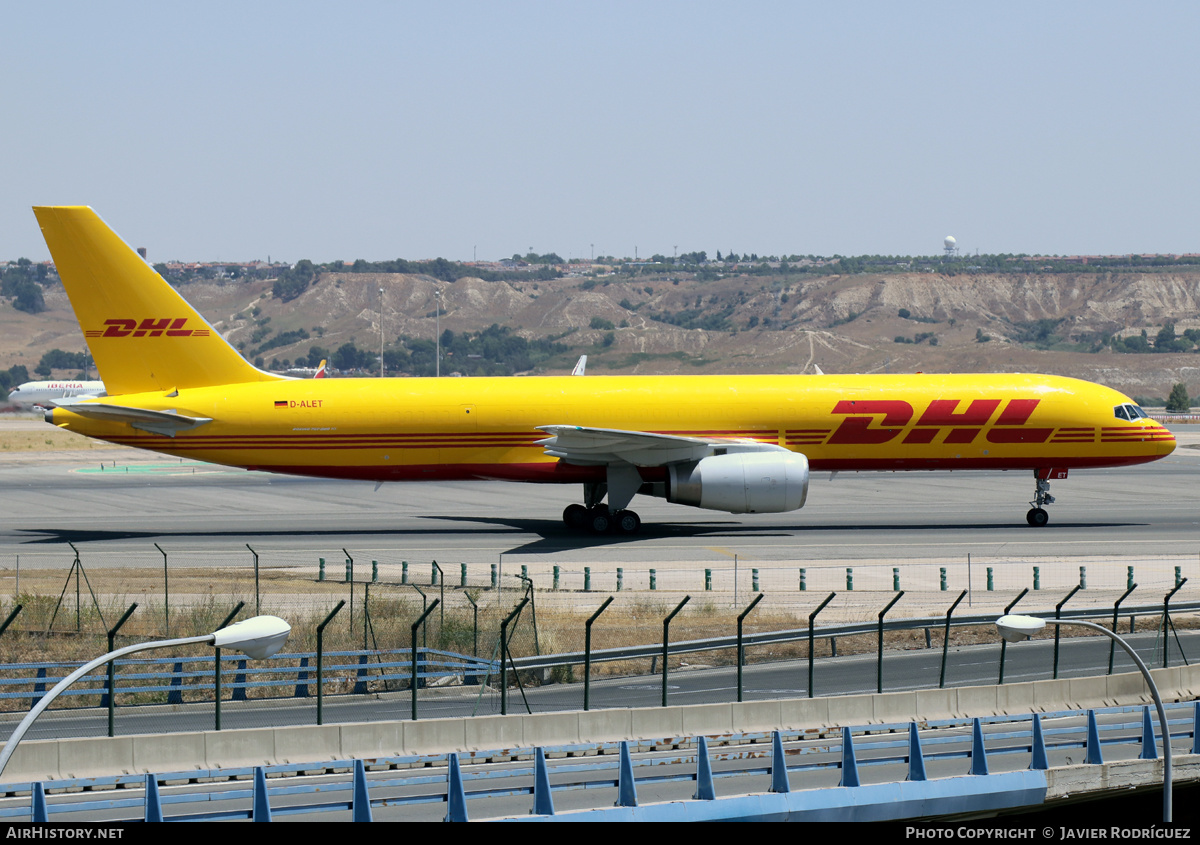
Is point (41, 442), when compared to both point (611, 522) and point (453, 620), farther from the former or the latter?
point (453, 620)

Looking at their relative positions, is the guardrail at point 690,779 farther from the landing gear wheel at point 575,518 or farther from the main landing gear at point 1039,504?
the landing gear wheel at point 575,518

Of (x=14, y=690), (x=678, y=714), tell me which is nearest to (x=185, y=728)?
(x=14, y=690)

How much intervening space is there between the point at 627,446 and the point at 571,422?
2.86 m

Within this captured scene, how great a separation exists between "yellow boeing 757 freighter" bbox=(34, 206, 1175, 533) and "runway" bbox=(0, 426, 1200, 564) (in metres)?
2.45

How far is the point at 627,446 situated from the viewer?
4244cm

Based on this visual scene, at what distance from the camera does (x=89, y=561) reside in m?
39.4

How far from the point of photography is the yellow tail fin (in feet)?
142

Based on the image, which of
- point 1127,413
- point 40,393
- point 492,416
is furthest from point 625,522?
point 40,393

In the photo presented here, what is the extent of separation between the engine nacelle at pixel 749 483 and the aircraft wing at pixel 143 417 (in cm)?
1661

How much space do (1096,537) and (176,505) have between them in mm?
35949

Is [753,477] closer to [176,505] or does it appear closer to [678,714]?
[678,714]

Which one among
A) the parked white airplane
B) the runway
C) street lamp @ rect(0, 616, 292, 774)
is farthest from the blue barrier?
the parked white airplane

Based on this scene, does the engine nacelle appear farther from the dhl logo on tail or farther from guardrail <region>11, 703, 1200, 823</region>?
guardrail <region>11, 703, 1200, 823</region>

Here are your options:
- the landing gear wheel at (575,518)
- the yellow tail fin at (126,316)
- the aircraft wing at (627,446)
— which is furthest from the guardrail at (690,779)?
the yellow tail fin at (126,316)
